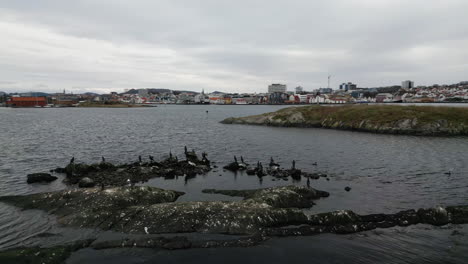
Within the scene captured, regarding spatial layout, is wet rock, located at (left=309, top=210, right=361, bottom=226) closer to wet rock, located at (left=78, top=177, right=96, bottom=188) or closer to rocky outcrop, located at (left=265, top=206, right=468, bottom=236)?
rocky outcrop, located at (left=265, top=206, right=468, bottom=236)

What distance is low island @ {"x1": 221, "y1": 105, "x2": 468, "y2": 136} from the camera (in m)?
69.4

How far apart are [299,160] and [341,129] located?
146 ft

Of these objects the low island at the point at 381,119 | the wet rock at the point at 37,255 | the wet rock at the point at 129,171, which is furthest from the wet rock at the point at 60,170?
the low island at the point at 381,119

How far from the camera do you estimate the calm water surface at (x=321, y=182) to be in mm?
17141

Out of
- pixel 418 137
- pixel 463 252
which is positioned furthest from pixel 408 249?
pixel 418 137

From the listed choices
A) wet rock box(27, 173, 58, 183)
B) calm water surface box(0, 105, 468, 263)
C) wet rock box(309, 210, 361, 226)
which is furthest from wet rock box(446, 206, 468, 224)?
wet rock box(27, 173, 58, 183)

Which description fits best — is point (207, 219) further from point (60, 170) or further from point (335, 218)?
point (60, 170)

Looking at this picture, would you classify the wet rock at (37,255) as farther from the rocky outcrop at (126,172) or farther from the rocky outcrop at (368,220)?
the rocky outcrop at (126,172)

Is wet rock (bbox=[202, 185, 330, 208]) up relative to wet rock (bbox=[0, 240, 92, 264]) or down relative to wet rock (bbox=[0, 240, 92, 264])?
up

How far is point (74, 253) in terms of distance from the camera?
17.2 m

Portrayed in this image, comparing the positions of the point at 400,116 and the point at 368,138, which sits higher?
the point at 400,116

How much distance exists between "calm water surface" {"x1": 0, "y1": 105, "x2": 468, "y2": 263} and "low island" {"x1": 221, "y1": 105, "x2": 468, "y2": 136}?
7.63m

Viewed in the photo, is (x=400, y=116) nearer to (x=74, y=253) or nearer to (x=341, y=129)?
(x=341, y=129)

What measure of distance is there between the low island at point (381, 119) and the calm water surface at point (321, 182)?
300 inches
